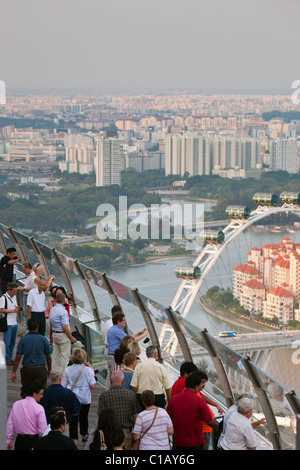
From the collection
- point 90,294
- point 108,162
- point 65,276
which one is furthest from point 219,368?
point 108,162

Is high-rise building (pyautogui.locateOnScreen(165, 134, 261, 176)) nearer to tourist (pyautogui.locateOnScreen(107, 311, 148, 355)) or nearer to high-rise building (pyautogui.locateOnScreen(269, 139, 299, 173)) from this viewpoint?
high-rise building (pyautogui.locateOnScreen(269, 139, 299, 173))

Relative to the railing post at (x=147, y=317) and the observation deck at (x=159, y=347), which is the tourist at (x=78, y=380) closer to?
the observation deck at (x=159, y=347)

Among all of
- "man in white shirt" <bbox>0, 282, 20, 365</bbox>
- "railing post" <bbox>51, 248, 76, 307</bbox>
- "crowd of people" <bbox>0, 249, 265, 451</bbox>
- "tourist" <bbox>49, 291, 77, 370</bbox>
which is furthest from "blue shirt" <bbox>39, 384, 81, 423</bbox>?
"railing post" <bbox>51, 248, 76, 307</bbox>

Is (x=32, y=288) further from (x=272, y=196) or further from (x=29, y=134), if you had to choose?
(x=29, y=134)

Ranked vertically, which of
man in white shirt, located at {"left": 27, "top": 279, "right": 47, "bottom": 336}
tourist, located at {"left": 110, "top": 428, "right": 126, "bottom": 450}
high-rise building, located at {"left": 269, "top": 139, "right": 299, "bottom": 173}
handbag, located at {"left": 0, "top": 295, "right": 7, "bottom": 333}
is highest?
tourist, located at {"left": 110, "top": 428, "right": 126, "bottom": 450}

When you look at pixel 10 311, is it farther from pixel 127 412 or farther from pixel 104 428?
pixel 104 428
